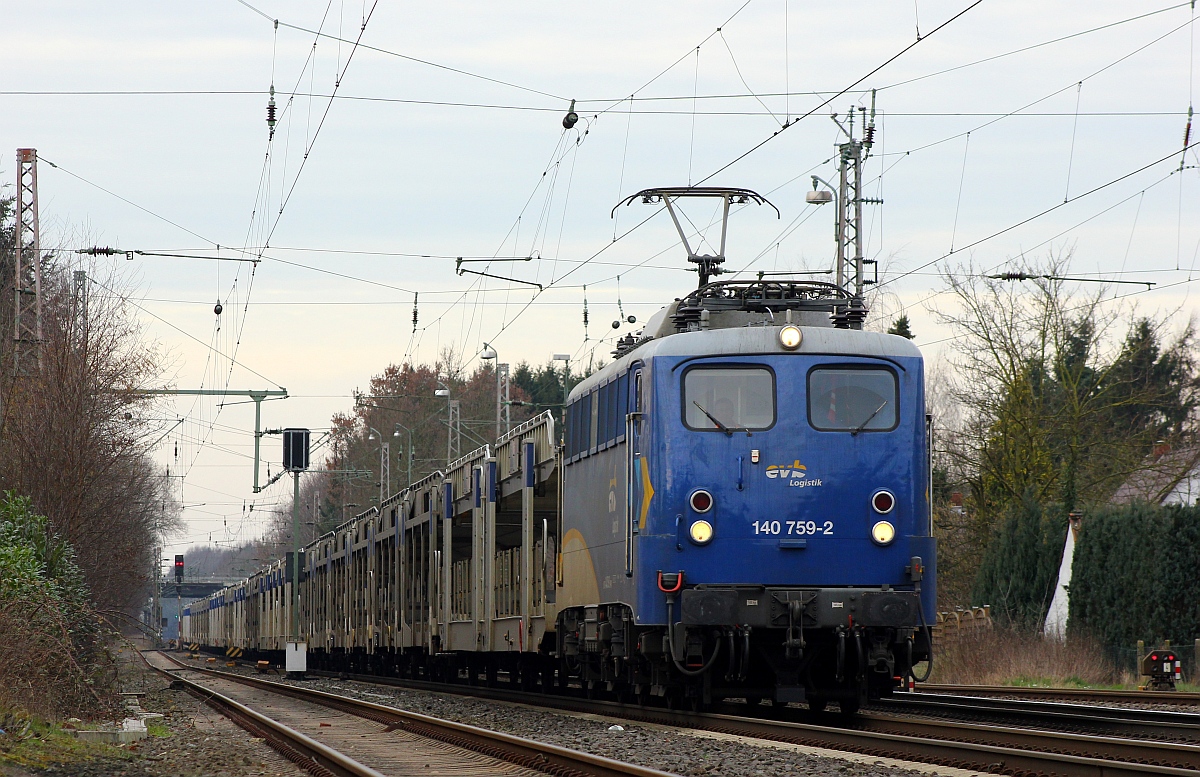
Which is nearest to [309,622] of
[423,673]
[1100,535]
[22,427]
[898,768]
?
[423,673]

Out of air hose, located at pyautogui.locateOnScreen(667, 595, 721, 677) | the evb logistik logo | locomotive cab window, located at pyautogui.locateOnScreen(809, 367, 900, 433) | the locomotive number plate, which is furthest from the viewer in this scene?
locomotive cab window, located at pyautogui.locateOnScreen(809, 367, 900, 433)

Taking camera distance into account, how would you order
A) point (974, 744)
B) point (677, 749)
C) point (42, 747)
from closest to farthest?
point (974, 744) < point (677, 749) < point (42, 747)

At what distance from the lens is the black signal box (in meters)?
46.5

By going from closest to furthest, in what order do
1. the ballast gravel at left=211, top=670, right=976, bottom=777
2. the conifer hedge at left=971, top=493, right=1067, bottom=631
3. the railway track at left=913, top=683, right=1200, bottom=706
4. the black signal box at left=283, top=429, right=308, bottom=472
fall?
the ballast gravel at left=211, top=670, right=976, bottom=777 → the railway track at left=913, top=683, right=1200, bottom=706 → the conifer hedge at left=971, top=493, right=1067, bottom=631 → the black signal box at left=283, top=429, right=308, bottom=472

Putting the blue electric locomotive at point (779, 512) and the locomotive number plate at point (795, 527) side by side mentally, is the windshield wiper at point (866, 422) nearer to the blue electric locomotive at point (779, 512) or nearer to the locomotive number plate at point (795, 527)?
the blue electric locomotive at point (779, 512)

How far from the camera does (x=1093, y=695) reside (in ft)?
62.0

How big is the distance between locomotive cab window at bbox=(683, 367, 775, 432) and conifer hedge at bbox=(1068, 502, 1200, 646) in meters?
15.9

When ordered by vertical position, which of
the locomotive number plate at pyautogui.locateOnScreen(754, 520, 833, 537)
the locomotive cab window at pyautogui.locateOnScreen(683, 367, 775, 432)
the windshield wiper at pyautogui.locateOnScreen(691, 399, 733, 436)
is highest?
the locomotive cab window at pyautogui.locateOnScreen(683, 367, 775, 432)

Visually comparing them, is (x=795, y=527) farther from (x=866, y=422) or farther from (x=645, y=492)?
(x=645, y=492)

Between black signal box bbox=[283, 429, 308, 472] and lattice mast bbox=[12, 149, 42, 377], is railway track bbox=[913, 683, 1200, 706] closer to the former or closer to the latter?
lattice mast bbox=[12, 149, 42, 377]

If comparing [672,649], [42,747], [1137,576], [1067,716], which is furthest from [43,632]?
[1137,576]

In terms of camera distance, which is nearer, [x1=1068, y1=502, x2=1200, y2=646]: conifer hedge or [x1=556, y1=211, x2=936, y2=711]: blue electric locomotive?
[x1=556, y1=211, x2=936, y2=711]: blue electric locomotive

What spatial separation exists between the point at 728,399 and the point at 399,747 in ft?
14.5

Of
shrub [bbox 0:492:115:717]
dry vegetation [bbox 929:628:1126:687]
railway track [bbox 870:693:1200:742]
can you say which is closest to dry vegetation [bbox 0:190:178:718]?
shrub [bbox 0:492:115:717]
